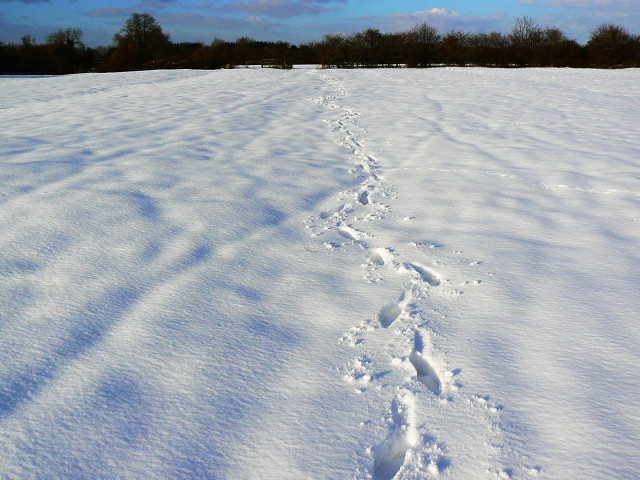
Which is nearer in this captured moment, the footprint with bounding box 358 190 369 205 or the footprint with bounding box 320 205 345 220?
the footprint with bounding box 320 205 345 220

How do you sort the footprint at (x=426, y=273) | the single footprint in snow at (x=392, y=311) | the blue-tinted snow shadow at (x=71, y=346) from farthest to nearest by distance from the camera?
the footprint at (x=426, y=273) < the single footprint in snow at (x=392, y=311) < the blue-tinted snow shadow at (x=71, y=346)

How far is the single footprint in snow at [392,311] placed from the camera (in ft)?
7.24

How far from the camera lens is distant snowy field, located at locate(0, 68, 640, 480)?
1483mm

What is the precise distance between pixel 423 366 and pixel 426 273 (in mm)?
822

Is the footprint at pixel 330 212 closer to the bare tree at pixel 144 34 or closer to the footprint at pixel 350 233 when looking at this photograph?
the footprint at pixel 350 233

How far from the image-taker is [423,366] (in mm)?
1896

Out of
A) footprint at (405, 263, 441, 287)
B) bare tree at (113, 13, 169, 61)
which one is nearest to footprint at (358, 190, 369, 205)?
footprint at (405, 263, 441, 287)

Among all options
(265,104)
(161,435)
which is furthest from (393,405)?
(265,104)

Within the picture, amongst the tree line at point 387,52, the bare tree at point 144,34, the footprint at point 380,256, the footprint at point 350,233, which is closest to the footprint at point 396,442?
the footprint at point 380,256

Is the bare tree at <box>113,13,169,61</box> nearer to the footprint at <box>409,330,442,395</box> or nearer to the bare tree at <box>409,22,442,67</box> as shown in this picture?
the bare tree at <box>409,22,442,67</box>

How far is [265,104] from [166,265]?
23.6 ft

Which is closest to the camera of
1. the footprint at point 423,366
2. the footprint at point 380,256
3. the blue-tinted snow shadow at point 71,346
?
the blue-tinted snow shadow at point 71,346

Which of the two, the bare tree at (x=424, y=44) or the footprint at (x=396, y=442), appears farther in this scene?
the bare tree at (x=424, y=44)

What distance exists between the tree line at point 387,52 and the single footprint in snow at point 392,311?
2684 centimetres
